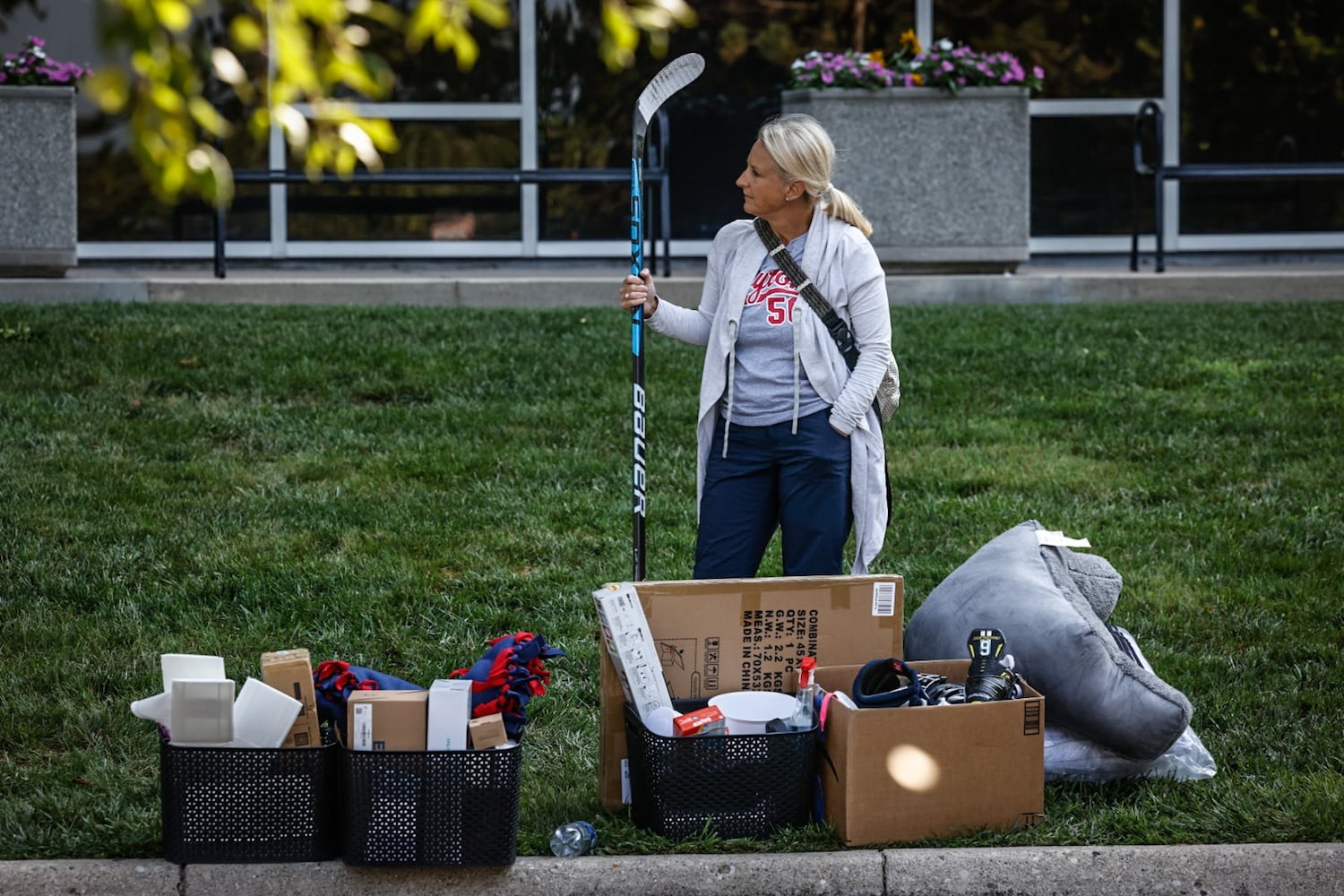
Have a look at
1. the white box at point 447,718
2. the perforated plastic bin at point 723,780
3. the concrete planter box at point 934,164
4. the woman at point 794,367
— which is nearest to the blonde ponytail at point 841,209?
the woman at point 794,367

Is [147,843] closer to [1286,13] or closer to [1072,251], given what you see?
[1072,251]

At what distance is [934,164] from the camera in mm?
11664

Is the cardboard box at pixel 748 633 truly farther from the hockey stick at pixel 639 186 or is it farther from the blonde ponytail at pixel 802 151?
Answer: the blonde ponytail at pixel 802 151

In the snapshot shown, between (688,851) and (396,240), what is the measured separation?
32.4ft

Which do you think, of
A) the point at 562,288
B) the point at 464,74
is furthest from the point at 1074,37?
the point at 562,288

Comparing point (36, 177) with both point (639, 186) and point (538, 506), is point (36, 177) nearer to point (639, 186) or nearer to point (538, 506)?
point (538, 506)

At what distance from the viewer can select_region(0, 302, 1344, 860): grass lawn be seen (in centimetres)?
468

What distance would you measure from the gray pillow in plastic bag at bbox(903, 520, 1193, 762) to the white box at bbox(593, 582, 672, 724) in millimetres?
1006

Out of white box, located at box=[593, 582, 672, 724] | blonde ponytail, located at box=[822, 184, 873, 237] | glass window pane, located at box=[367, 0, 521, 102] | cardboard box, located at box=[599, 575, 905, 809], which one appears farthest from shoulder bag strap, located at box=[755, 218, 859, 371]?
glass window pane, located at box=[367, 0, 521, 102]

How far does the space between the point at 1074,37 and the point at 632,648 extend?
35.5 ft

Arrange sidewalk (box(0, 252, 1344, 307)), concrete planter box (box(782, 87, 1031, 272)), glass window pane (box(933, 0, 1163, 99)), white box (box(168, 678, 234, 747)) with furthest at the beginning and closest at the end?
glass window pane (box(933, 0, 1163, 99)), concrete planter box (box(782, 87, 1031, 272)), sidewalk (box(0, 252, 1344, 307)), white box (box(168, 678, 234, 747))

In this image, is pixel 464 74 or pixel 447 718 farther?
pixel 464 74

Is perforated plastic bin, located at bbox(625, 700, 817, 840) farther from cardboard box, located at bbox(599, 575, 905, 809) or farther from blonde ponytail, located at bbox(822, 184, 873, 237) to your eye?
blonde ponytail, located at bbox(822, 184, 873, 237)

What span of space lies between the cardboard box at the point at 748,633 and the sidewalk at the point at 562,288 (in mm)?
6406
